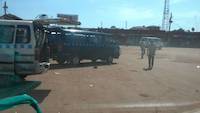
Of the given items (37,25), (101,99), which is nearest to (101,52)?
(37,25)

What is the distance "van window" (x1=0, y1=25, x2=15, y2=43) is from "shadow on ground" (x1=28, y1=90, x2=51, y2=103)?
216 cm

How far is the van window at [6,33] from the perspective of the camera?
14422 mm

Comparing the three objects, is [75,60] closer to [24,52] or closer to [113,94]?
[24,52]

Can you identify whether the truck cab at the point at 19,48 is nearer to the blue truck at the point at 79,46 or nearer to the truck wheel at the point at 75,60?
the blue truck at the point at 79,46

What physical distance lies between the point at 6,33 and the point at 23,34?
65 centimetres

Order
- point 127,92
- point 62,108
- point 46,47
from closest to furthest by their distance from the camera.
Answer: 1. point 62,108
2. point 127,92
3. point 46,47

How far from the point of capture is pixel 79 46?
80.7 ft

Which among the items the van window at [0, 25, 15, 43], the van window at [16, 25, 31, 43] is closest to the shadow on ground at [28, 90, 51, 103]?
the van window at [16, 25, 31, 43]

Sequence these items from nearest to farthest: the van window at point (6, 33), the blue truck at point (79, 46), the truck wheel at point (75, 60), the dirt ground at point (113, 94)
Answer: the dirt ground at point (113, 94), the van window at point (6, 33), the blue truck at point (79, 46), the truck wheel at point (75, 60)

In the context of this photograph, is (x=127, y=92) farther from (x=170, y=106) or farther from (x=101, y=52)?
(x=101, y=52)

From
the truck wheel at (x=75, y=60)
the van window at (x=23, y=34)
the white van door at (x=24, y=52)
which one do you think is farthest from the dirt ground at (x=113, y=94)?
the truck wheel at (x=75, y=60)

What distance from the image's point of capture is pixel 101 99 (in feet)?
40.7

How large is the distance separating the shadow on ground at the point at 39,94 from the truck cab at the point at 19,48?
1064 millimetres

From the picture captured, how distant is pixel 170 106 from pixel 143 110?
1165 mm
